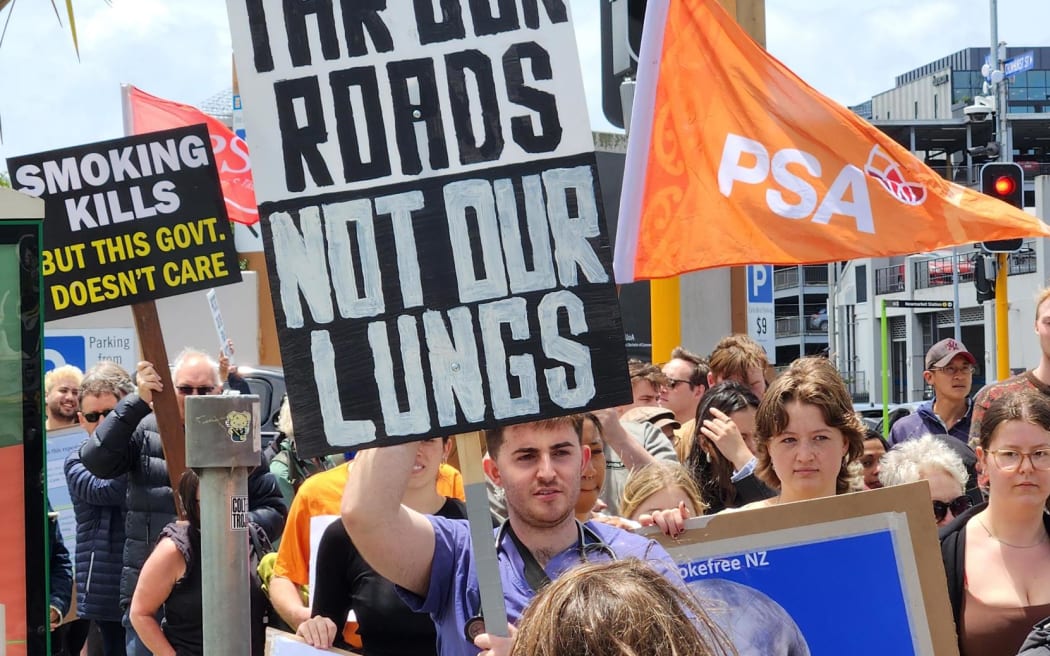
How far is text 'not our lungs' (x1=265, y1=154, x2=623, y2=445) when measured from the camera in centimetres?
295

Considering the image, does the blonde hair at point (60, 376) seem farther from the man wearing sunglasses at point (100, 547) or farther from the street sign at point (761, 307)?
the street sign at point (761, 307)

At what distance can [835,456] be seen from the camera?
156 inches

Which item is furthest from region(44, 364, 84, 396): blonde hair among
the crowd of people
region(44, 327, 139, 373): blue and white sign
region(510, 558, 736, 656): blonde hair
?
region(510, 558, 736, 656): blonde hair

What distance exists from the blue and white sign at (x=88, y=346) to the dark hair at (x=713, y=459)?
7880 mm

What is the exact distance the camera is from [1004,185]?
9.53 metres

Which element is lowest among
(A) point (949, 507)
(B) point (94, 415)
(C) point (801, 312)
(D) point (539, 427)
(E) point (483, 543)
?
(C) point (801, 312)

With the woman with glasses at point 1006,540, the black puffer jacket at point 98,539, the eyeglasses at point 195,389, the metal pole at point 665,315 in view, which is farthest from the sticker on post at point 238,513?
the metal pole at point 665,315

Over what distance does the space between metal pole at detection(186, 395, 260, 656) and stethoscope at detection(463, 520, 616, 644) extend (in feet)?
2.01

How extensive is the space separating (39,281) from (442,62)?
121cm

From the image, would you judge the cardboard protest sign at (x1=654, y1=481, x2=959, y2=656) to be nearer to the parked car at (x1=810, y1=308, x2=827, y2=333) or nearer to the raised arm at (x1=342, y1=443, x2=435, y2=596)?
the raised arm at (x1=342, y1=443, x2=435, y2=596)

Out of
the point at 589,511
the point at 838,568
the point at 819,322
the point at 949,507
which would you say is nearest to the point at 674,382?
the point at 949,507

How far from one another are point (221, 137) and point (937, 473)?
8055 millimetres

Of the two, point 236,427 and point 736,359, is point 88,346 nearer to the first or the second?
point 736,359

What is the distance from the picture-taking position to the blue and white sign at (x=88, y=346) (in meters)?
12.0
